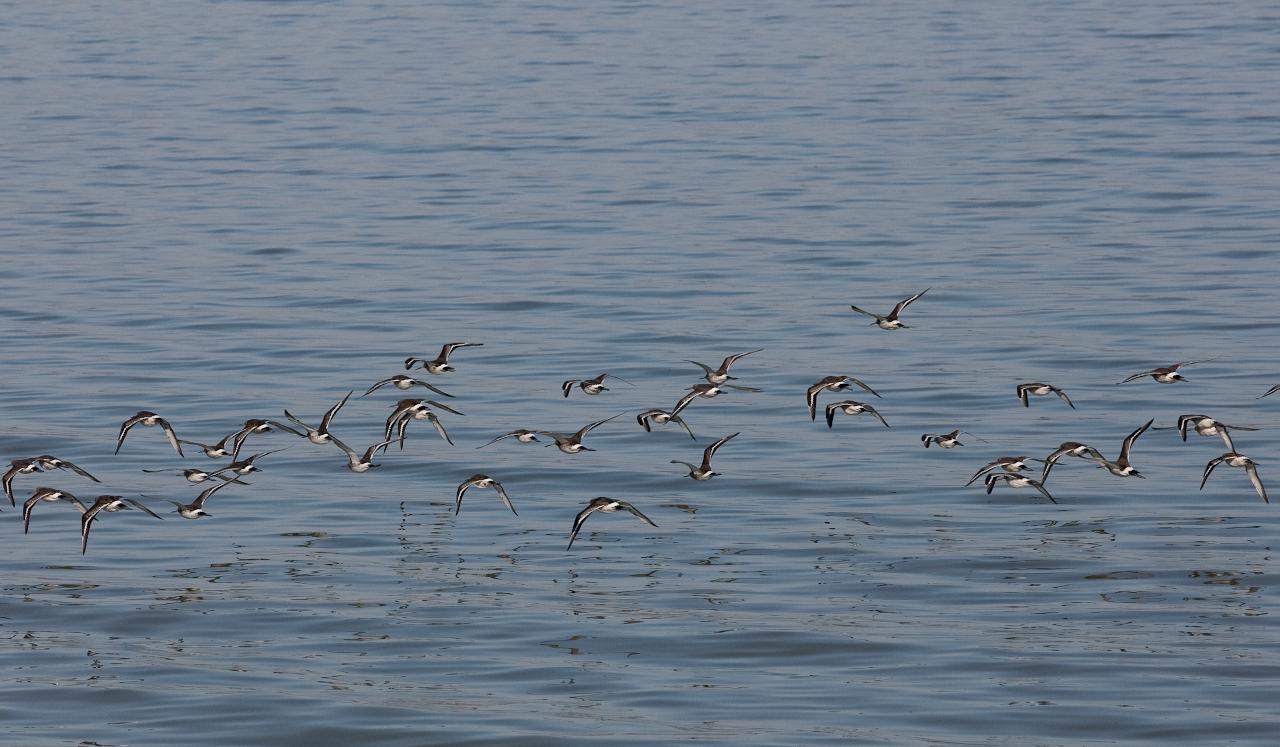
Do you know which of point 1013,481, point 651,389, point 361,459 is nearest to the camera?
point 1013,481

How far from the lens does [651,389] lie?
131 ft

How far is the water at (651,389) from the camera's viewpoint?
2500 cm

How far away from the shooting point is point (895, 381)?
4069 cm

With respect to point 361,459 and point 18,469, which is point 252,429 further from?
point 18,469

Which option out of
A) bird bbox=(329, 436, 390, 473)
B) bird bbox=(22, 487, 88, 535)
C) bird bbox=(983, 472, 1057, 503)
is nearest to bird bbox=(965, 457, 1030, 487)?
bird bbox=(983, 472, 1057, 503)

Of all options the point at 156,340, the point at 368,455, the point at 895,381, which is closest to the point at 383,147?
the point at 156,340

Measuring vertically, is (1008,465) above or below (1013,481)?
above

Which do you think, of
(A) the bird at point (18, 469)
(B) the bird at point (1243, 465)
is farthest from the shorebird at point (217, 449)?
(B) the bird at point (1243, 465)

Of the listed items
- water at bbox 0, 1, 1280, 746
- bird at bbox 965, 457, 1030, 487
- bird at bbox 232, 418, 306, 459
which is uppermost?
bird at bbox 232, 418, 306, 459

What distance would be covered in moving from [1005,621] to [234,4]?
96.1m

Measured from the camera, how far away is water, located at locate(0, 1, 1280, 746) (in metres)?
25.0

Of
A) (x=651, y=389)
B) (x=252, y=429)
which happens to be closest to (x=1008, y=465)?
(x=651, y=389)

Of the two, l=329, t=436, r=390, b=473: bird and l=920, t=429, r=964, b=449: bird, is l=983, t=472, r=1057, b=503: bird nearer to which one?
l=920, t=429, r=964, b=449: bird

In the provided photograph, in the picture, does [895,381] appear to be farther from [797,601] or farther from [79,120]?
[79,120]
